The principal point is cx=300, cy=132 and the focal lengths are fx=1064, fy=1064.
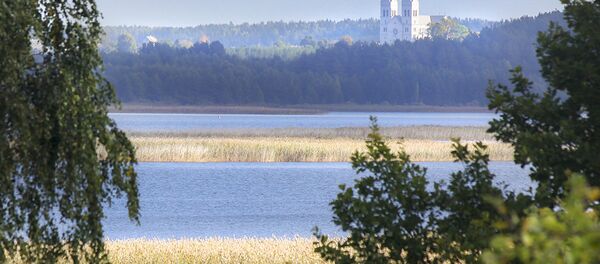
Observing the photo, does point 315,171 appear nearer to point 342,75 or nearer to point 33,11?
point 33,11

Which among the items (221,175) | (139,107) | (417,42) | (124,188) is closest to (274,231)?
(221,175)

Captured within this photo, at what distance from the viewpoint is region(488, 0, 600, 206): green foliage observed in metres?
7.89

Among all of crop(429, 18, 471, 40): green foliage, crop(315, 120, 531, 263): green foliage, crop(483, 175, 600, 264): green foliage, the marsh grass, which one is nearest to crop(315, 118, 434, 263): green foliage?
crop(315, 120, 531, 263): green foliage

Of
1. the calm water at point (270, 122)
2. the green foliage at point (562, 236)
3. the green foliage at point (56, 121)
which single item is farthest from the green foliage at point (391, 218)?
the calm water at point (270, 122)

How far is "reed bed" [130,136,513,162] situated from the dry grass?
84.7ft

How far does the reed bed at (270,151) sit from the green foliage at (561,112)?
33.1 m

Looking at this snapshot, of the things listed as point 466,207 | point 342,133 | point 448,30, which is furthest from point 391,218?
point 448,30

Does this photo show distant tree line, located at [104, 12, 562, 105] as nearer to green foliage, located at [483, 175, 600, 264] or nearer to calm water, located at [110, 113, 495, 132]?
calm water, located at [110, 113, 495, 132]

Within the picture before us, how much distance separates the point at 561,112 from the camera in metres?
8.30

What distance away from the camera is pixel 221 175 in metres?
43.1

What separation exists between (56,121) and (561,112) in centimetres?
399

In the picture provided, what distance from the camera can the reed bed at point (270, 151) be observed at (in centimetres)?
4231

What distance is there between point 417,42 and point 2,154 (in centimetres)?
14316

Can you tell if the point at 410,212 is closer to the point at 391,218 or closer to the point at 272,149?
the point at 391,218
